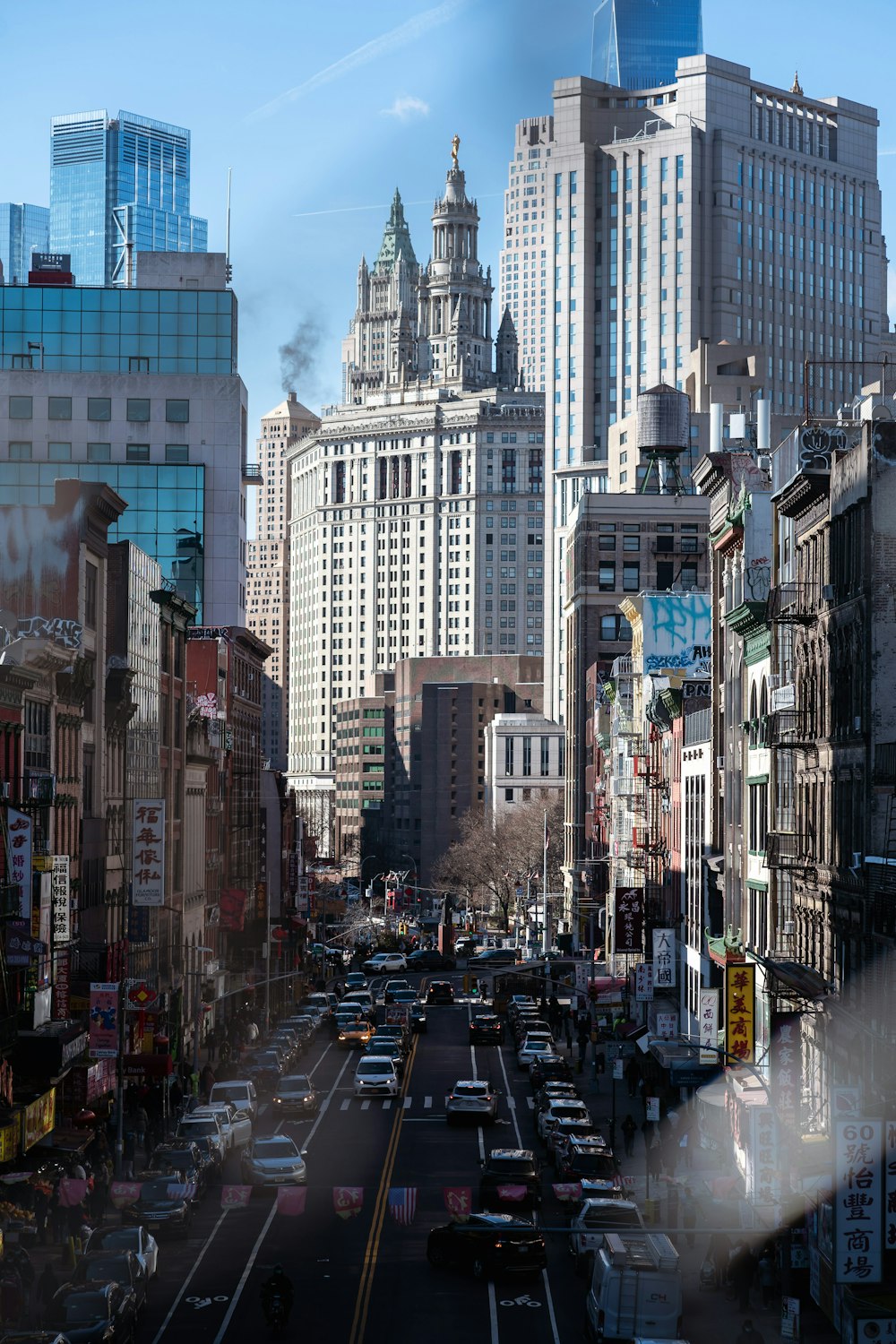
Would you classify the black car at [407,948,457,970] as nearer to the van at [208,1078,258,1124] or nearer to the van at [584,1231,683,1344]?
the van at [208,1078,258,1124]

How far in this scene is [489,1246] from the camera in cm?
4419

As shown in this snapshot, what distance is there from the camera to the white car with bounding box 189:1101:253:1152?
2382 inches

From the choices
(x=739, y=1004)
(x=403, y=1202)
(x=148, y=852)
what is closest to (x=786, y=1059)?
(x=739, y=1004)

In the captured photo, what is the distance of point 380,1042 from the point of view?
82688mm

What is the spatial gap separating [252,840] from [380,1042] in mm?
42560

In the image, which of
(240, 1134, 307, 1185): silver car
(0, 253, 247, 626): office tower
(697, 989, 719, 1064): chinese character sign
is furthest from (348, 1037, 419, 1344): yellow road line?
(0, 253, 247, 626): office tower

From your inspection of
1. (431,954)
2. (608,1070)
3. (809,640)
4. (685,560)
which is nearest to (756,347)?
(685,560)

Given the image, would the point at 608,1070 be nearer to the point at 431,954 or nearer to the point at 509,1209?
the point at 509,1209

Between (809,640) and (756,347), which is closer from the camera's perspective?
(809,640)

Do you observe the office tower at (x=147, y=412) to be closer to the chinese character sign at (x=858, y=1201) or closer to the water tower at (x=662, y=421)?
the water tower at (x=662, y=421)

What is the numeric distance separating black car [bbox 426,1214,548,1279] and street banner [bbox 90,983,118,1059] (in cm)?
1645

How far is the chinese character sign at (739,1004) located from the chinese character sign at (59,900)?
18644mm

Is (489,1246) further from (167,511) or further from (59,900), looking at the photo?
(167,511)

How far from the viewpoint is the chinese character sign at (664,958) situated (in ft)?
265
